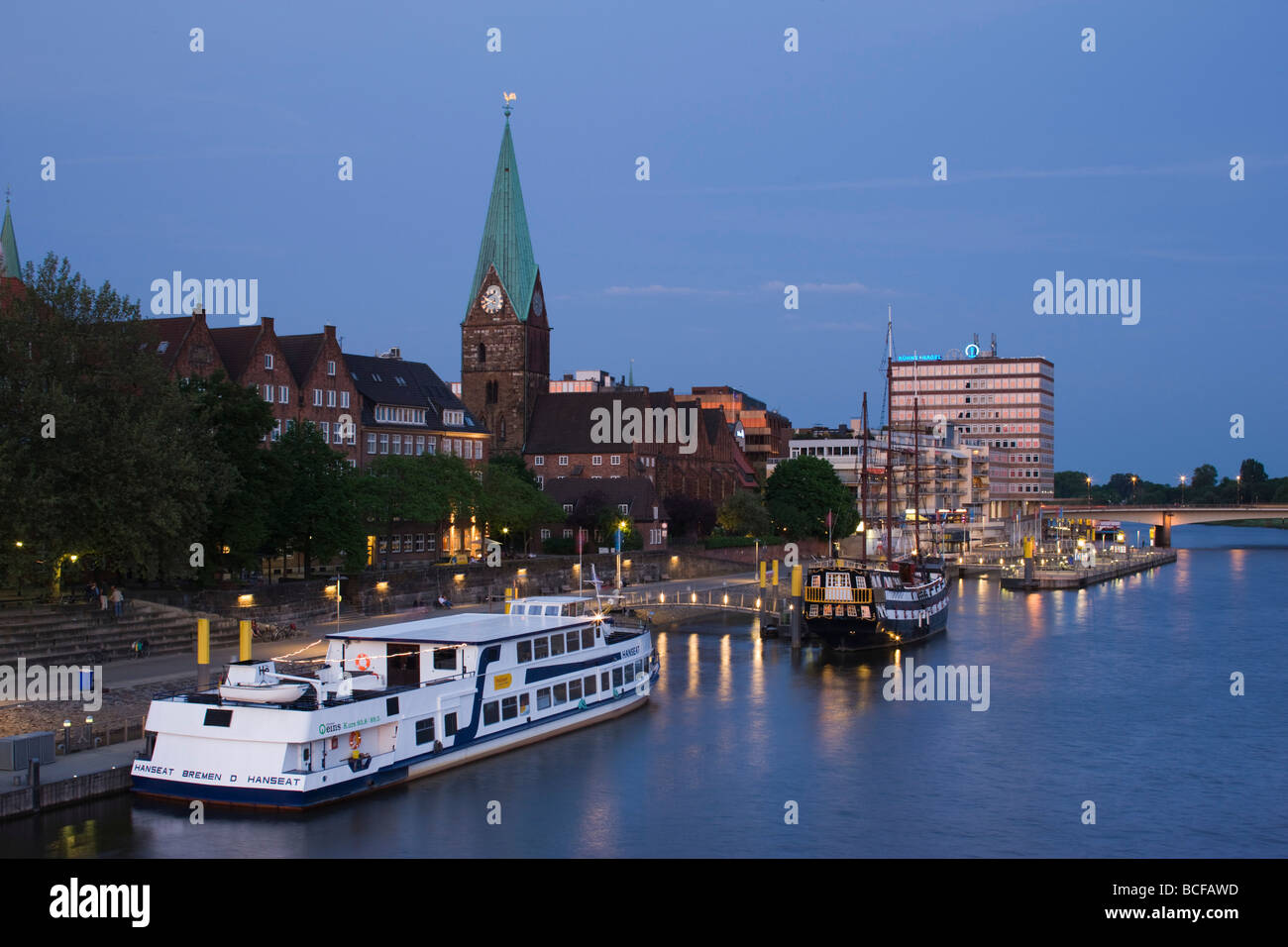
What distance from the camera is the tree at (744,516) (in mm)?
111250

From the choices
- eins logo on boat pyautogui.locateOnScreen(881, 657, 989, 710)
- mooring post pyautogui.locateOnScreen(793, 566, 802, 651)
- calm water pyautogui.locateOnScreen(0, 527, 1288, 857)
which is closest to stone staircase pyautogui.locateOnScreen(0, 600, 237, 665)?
calm water pyautogui.locateOnScreen(0, 527, 1288, 857)

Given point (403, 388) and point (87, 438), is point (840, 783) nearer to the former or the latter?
point (87, 438)

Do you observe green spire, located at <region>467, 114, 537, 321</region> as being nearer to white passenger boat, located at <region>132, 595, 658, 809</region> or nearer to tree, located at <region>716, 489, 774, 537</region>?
tree, located at <region>716, 489, 774, 537</region>

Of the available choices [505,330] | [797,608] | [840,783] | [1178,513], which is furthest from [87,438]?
[1178,513]

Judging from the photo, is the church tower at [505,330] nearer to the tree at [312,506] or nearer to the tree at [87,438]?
the tree at [312,506]

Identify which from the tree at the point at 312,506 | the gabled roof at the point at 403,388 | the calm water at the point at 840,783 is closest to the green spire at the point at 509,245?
the gabled roof at the point at 403,388

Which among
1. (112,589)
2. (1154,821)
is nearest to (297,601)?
(112,589)

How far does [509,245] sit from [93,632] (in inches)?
3178

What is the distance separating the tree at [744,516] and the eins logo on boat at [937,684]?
52487 mm
